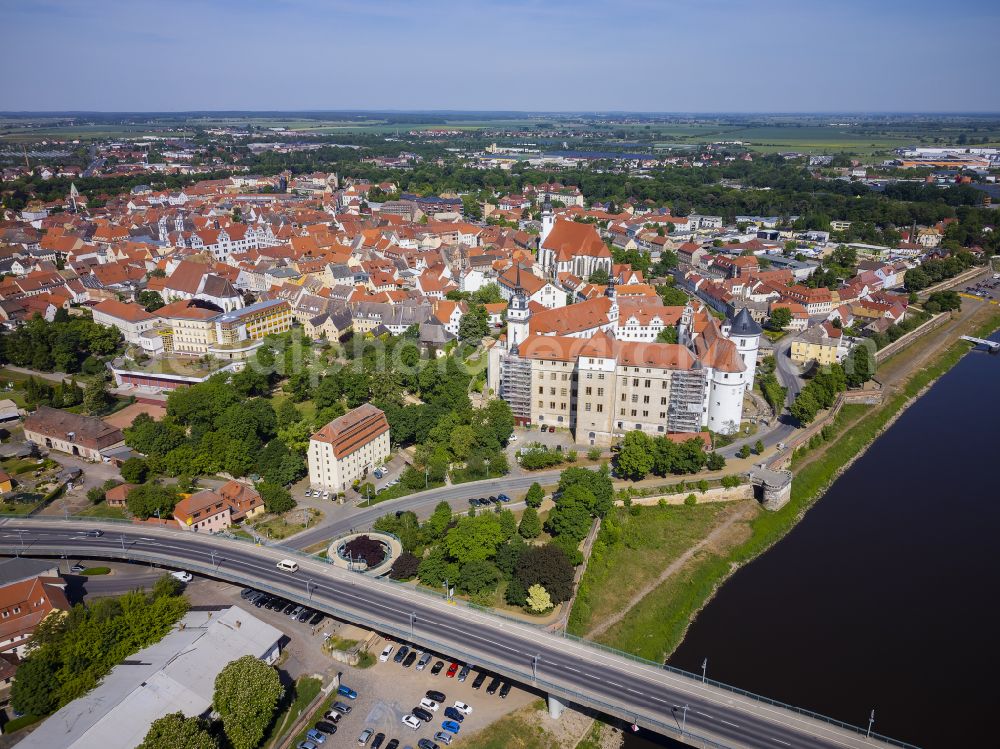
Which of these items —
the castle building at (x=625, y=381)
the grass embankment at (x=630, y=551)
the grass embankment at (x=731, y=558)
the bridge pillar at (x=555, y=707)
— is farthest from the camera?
the castle building at (x=625, y=381)

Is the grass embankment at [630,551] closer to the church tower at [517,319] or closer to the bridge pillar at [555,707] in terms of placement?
the bridge pillar at [555,707]

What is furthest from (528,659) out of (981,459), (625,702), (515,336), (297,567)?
(981,459)

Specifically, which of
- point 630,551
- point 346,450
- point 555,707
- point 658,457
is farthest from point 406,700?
point 658,457

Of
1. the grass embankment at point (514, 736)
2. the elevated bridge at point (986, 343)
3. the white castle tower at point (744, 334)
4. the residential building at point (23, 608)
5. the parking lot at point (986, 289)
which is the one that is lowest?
the grass embankment at point (514, 736)

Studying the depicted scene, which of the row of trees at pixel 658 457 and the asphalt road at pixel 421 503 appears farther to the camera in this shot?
the row of trees at pixel 658 457

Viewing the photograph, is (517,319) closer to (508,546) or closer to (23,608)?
(508,546)

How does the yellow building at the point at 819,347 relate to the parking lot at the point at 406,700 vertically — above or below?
above

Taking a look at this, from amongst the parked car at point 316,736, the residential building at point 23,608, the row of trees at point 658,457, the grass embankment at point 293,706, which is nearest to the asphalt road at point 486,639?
the grass embankment at point 293,706

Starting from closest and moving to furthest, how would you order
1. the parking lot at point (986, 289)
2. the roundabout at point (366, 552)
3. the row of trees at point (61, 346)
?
the roundabout at point (366, 552), the row of trees at point (61, 346), the parking lot at point (986, 289)
